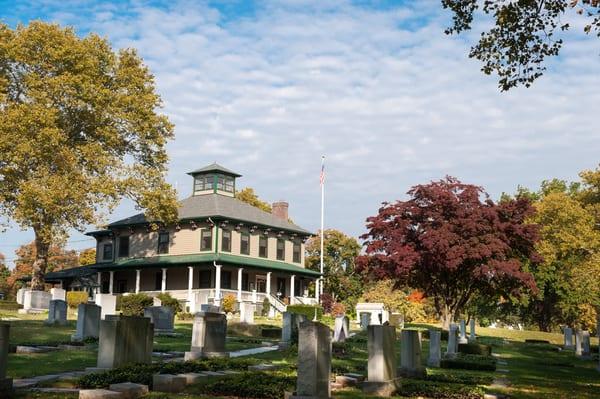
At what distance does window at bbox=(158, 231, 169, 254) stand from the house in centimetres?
8

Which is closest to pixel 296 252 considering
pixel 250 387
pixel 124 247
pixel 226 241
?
pixel 226 241

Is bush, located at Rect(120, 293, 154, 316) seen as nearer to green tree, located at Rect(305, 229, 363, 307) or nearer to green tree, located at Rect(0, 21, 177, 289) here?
green tree, located at Rect(0, 21, 177, 289)

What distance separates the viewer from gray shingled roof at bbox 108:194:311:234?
56281 mm

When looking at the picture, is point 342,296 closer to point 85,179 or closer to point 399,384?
point 85,179

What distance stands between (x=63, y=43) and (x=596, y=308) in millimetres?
47817

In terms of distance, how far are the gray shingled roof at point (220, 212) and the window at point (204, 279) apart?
4588 mm

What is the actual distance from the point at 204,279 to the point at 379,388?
43.1 meters

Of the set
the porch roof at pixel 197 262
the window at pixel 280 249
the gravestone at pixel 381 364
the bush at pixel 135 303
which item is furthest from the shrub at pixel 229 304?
the gravestone at pixel 381 364

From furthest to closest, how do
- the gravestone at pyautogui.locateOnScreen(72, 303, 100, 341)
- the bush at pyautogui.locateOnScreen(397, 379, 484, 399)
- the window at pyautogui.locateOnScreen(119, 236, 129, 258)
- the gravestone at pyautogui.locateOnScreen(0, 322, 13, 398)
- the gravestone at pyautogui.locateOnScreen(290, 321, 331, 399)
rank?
the window at pyautogui.locateOnScreen(119, 236, 129, 258) → the gravestone at pyautogui.locateOnScreen(72, 303, 100, 341) → the bush at pyautogui.locateOnScreen(397, 379, 484, 399) → the gravestone at pyautogui.locateOnScreen(290, 321, 331, 399) → the gravestone at pyautogui.locateOnScreen(0, 322, 13, 398)

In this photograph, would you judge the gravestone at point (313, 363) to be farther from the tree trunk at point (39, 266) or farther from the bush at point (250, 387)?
the tree trunk at point (39, 266)

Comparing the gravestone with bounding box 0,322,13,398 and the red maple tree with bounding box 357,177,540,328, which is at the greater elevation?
the red maple tree with bounding box 357,177,540,328

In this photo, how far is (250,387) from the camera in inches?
508

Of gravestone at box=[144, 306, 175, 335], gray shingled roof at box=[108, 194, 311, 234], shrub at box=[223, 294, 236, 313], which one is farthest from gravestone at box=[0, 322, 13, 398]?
gray shingled roof at box=[108, 194, 311, 234]

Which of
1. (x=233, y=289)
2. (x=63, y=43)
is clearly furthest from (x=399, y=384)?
(x=233, y=289)
